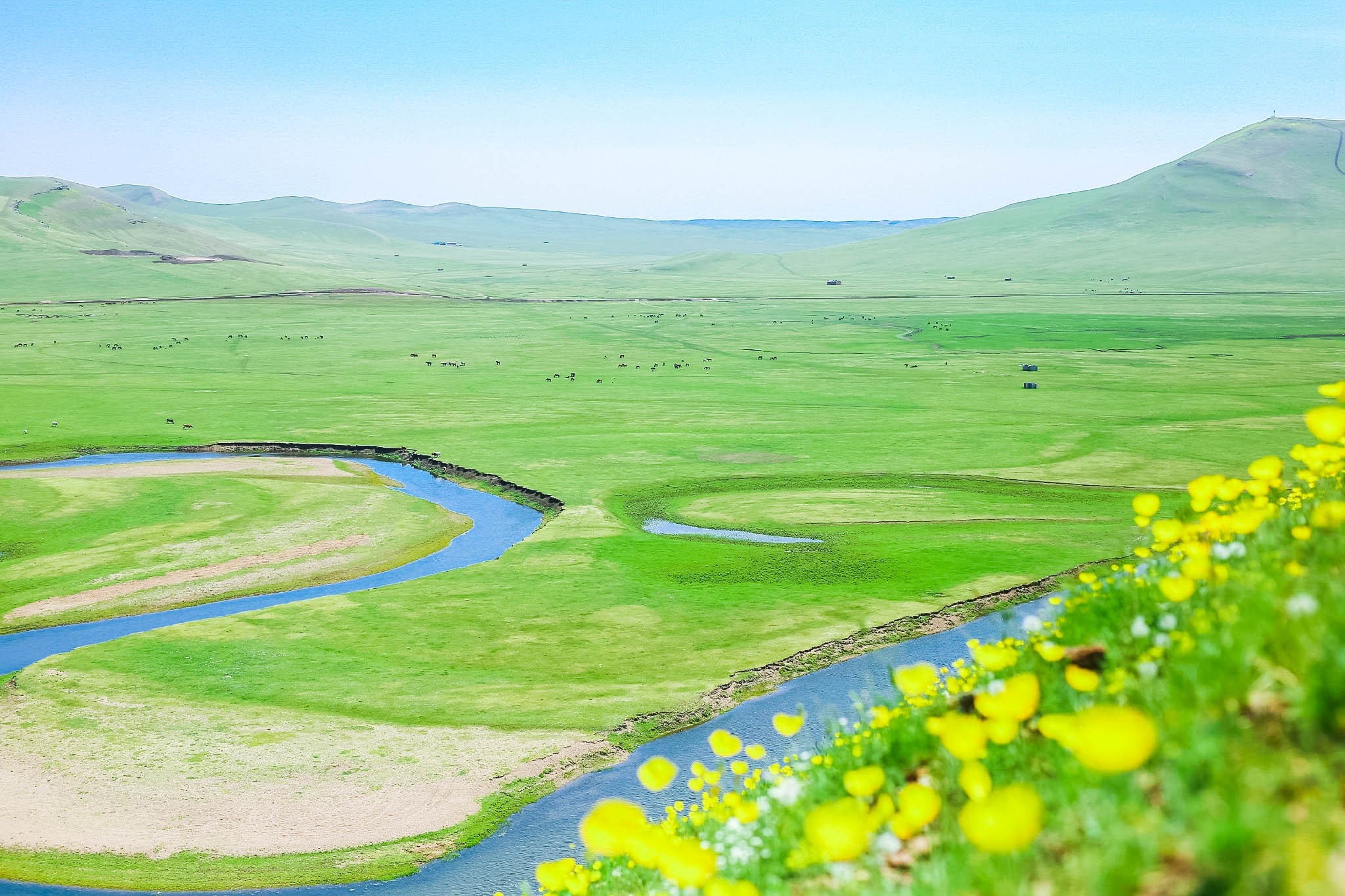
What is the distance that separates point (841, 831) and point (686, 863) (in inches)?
36.4

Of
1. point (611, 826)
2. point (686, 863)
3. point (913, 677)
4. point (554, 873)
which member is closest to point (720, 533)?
point (554, 873)

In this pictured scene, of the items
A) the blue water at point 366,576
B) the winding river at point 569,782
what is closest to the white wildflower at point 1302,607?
the winding river at point 569,782

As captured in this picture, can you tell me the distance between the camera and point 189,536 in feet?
181

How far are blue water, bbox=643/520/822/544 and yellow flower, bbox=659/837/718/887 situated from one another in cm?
4871

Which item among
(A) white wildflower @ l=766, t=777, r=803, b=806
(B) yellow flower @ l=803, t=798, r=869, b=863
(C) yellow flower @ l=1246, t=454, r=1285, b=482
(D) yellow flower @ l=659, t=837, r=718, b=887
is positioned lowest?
(A) white wildflower @ l=766, t=777, r=803, b=806

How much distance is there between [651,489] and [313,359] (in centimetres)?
8435

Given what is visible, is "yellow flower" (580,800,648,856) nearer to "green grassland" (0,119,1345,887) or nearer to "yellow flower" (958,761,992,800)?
"yellow flower" (958,761,992,800)

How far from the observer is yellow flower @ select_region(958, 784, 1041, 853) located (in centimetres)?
340

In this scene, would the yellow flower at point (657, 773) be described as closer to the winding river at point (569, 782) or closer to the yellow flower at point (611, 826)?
the yellow flower at point (611, 826)

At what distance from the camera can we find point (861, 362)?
435 ft

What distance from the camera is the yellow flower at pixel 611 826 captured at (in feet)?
18.2

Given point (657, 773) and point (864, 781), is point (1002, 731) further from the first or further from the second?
point (657, 773)

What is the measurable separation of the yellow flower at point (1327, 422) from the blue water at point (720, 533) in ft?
156

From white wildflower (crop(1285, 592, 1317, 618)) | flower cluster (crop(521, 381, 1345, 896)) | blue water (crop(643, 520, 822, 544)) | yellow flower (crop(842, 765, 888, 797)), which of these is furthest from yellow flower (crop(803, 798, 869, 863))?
blue water (crop(643, 520, 822, 544))
